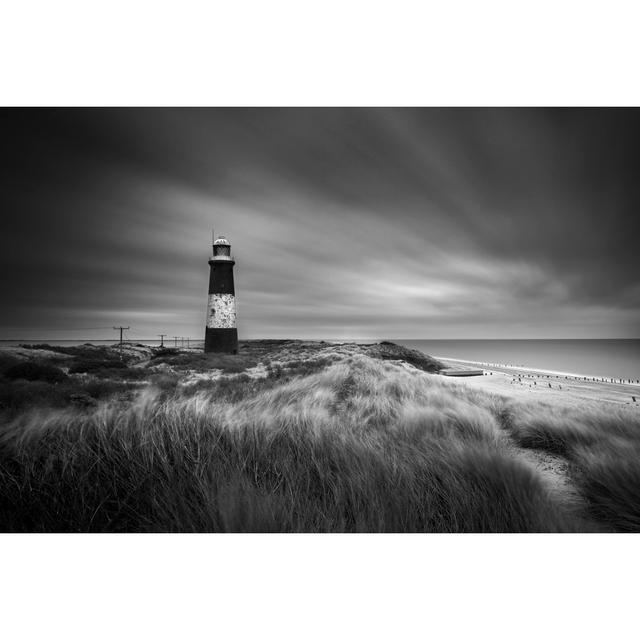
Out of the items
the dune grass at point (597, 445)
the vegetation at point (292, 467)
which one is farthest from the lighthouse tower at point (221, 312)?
the dune grass at point (597, 445)

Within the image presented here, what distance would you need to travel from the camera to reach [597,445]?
2.20 metres

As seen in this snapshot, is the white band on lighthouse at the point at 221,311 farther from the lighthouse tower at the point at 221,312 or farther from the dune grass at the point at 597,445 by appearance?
the dune grass at the point at 597,445

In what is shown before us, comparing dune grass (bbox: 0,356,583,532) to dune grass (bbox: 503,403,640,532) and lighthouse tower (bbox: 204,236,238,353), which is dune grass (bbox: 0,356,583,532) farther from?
lighthouse tower (bbox: 204,236,238,353)

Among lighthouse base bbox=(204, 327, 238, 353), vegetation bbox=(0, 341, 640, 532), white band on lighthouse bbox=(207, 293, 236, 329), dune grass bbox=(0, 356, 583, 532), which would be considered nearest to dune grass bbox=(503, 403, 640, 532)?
vegetation bbox=(0, 341, 640, 532)

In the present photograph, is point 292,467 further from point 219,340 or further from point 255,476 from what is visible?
point 219,340

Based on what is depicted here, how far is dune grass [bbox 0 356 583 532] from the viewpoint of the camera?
5.28 feet

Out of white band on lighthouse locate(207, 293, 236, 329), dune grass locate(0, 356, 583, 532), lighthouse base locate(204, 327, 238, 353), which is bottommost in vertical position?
dune grass locate(0, 356, 583, 532)

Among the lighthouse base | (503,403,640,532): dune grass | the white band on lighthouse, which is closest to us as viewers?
(503,403,640,532): dune grass

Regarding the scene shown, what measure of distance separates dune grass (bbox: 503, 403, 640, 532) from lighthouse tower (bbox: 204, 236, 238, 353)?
305 inches

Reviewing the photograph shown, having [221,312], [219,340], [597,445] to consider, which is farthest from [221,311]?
[597,445]

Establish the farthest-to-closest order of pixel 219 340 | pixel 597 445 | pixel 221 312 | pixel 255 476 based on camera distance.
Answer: pixel 221 312 → pixel 219 340 → pixel 597 445 → pixel 255 476

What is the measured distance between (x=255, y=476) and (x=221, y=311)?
8.05 meters

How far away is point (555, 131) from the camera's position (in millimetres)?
2807
